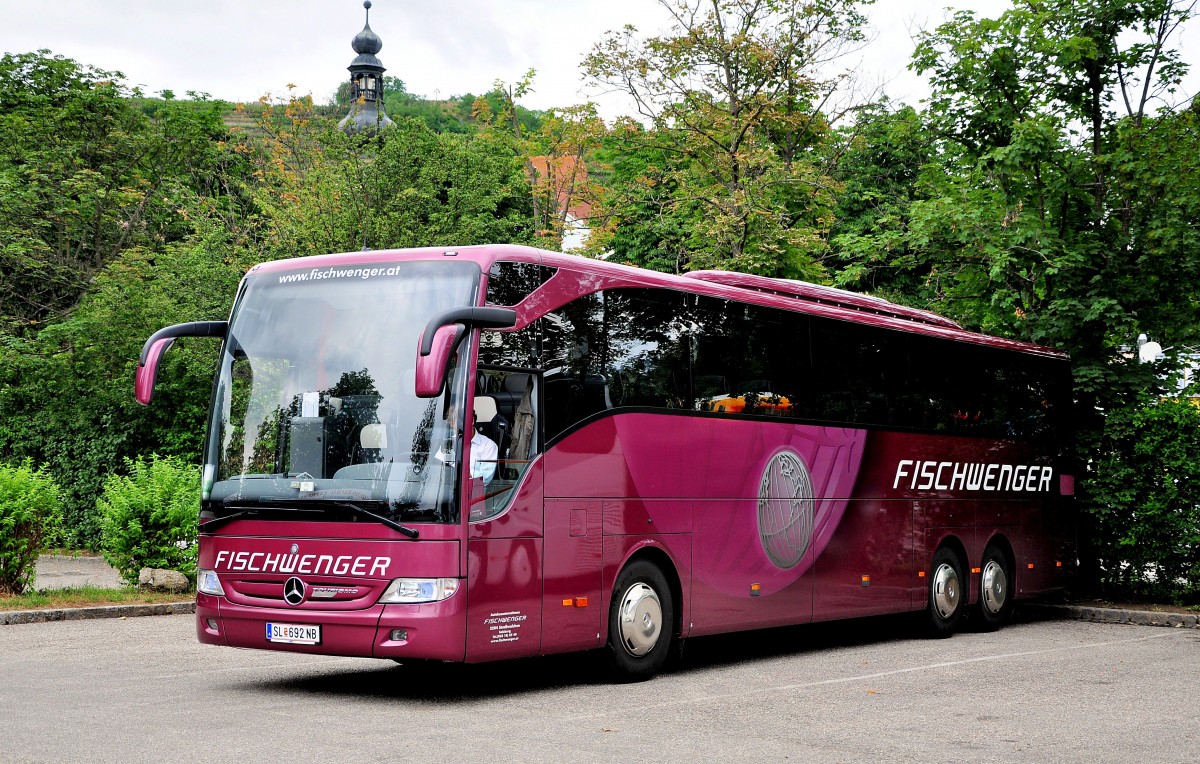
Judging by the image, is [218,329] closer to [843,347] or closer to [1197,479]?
[843,347]

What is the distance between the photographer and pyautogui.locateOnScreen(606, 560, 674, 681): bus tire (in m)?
11.7

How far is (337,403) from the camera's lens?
10445mm

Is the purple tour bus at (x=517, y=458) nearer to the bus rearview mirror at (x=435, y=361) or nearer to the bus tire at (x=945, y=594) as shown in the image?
the bus rearview mirror at (x=435, y=361)

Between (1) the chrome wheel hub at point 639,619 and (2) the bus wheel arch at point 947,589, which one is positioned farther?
(2) the bus wheel arch at point 947,589

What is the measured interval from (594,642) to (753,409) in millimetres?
3349

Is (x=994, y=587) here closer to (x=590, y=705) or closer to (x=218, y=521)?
(x=590, y=705)

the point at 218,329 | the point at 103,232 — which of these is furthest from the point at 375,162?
the point at 218,329

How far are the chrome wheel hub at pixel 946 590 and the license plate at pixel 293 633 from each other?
928 centimetres

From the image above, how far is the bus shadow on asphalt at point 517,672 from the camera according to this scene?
11.2 m

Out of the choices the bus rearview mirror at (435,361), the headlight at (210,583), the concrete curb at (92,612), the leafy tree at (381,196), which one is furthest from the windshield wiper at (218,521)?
the leafy tree at (381,196)

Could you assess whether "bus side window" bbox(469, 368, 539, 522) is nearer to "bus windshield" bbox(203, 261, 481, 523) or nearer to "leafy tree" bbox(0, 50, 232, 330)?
"bus windshield" bbox(203, 261, 481, 523)

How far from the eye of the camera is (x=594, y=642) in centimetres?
1142

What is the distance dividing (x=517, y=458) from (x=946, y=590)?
8.51 m

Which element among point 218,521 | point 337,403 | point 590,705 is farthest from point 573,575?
point 218,521
